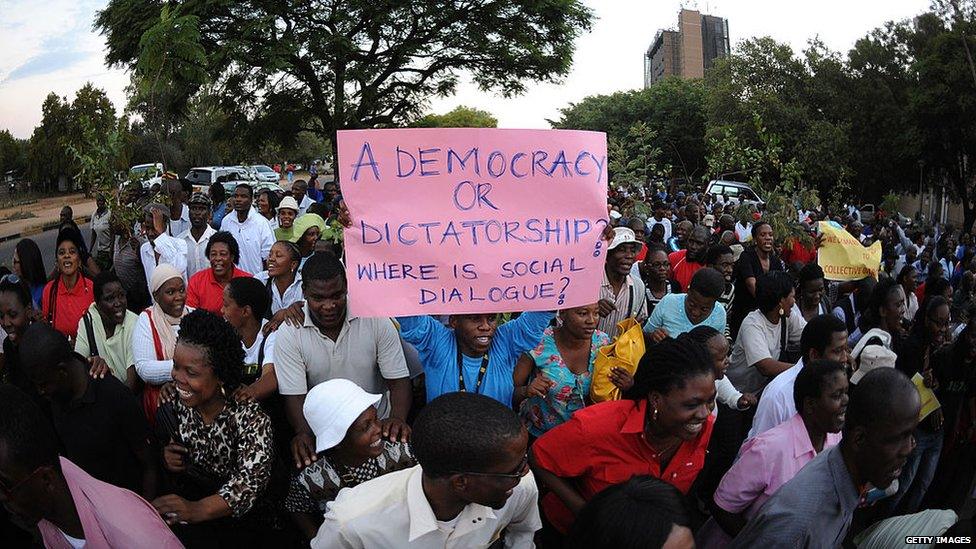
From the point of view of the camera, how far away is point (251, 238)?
6.96m

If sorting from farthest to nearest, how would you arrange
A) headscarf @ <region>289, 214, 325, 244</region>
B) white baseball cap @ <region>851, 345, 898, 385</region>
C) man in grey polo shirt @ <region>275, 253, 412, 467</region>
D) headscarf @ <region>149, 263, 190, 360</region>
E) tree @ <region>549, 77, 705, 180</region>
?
1. tree @ <region>549, 77, 705, 180</region>
2. headscarf @ <region>289, 214, 325, 244</region>
3. white baseball cap @ <region>851, 345, 898, 385</region>
4. headscarf @ <region>149, 263, 190, 360</region>
5. man in grey polo shirt @ <region>275, 253, 412, 467</region>

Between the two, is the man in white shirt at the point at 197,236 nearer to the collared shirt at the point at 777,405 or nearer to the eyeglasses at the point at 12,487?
the eyeglasses at the point at 12,487

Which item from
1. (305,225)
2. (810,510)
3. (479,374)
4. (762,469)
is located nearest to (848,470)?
(810,510)

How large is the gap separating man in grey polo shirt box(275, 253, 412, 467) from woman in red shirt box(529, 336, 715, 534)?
0.92m

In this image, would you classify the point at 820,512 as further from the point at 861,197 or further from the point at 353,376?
the point at 861,197

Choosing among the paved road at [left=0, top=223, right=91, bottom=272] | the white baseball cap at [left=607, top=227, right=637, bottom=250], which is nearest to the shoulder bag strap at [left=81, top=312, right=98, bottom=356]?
the white baseball cap at [left=607, top=227, right=637, bottom=250]

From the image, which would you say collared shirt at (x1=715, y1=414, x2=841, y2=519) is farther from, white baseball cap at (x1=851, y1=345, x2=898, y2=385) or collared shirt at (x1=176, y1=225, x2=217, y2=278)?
collared shirt at (x1=176, y1=225, x2=217, y2=278)

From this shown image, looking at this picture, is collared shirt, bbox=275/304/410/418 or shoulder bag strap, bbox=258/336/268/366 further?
shoulder bag strap, bbox=258/336/268/366

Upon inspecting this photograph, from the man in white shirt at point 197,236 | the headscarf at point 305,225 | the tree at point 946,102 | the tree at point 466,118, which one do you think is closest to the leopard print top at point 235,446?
the headscarf at point 305,225

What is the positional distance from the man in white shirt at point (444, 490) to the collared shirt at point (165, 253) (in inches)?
166

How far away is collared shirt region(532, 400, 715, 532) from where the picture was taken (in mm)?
2686

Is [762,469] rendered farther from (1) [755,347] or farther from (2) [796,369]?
(1) [755,347]

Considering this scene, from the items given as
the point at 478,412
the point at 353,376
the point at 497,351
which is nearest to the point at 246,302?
the point at 353,376

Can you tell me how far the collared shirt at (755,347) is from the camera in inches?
169
